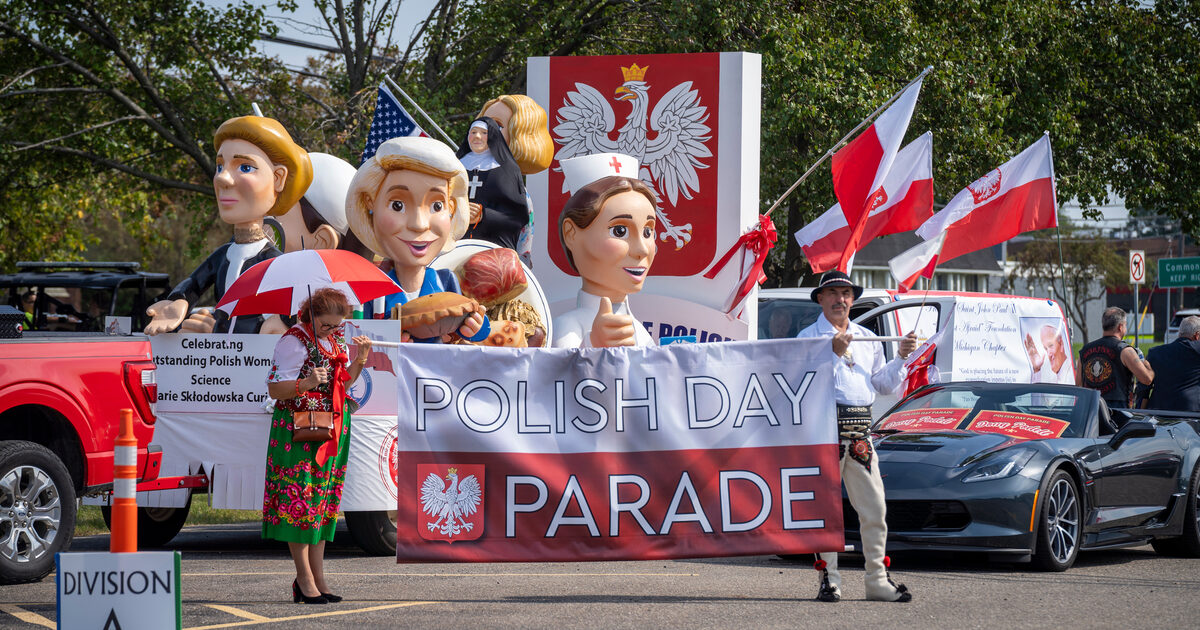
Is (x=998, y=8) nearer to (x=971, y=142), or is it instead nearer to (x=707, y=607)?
(x=971, y=142)

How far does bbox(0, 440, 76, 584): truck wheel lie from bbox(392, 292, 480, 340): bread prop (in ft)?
7.11

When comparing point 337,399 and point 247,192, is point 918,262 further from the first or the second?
point 247,192

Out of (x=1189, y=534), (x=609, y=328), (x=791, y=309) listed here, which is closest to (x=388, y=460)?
(x=609, y=328)

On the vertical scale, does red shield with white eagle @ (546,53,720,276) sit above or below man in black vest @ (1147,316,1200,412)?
above

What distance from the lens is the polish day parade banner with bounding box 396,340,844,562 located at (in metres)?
6.85

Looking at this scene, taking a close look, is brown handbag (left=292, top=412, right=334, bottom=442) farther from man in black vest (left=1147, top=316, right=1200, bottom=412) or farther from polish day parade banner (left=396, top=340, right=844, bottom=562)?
man in black vest (left=1147, top=316, right=1200, bottom=412)

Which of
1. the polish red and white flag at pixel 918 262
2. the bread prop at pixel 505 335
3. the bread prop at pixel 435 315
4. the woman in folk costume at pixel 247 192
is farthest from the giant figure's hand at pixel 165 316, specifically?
the polish red and white flag at pixel 918 262

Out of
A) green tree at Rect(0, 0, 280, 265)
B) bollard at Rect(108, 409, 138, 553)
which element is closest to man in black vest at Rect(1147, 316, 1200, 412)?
bollard at Rect(108, 409, 138, 553)

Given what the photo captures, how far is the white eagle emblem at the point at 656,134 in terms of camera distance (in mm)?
10336

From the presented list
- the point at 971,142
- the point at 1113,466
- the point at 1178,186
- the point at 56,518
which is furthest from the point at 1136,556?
the point at 1178,186

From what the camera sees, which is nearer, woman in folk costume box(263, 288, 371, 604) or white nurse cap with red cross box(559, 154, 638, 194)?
woman in folk costume box(263, 288, 371, 604)

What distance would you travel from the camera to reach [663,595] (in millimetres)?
7430

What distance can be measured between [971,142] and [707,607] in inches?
558

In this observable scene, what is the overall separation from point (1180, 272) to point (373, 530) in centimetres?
2204
